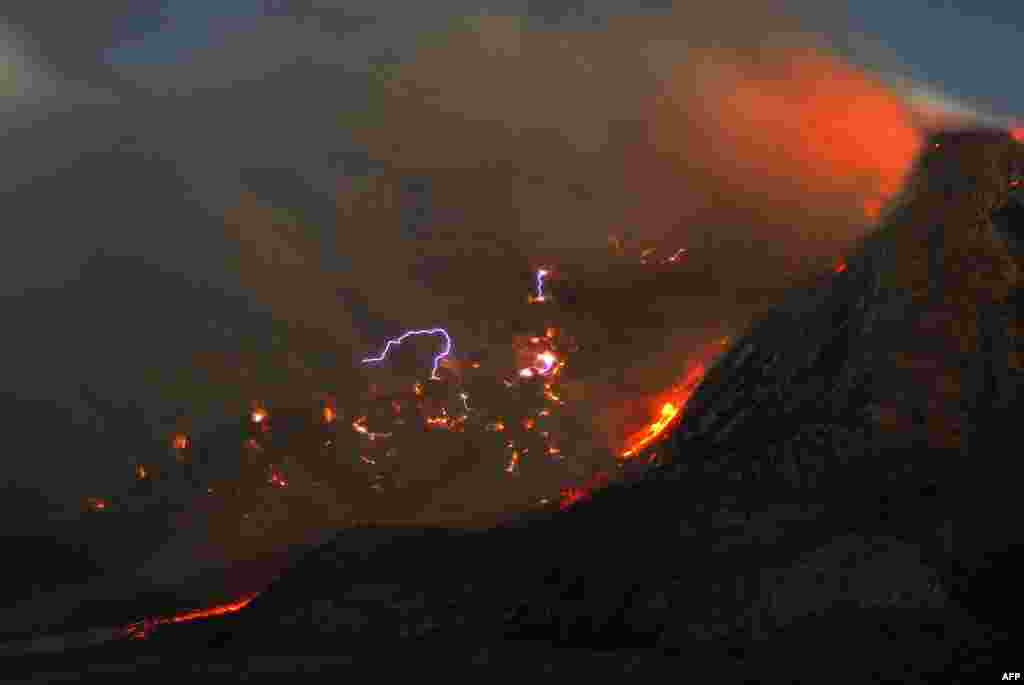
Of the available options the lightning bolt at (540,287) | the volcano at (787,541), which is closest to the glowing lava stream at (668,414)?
the volcano at (787,541)

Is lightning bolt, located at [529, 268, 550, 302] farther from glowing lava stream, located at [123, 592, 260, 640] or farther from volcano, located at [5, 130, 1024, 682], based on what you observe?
glowing lava stream, located at [123, 592, 260, 640]

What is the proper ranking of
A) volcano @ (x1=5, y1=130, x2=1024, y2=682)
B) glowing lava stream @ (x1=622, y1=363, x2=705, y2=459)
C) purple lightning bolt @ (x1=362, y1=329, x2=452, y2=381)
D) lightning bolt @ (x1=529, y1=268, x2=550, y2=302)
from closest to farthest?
volcano @ (x1=5, y1=130, x2=1024, y2=682), glowing lava stream @ (x1=622, y1=363, x2=705, y2=459), purple lightning bolt @ (x1=362, y1=329, x2=452, y2=381), lightning bolt @ (x1=529, y1=268, x2=550, y2=302)

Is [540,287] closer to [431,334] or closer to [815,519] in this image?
[431,334]

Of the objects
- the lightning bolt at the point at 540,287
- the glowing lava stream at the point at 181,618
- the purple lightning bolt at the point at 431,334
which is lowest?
the glowing lava stream at the point at 181,618

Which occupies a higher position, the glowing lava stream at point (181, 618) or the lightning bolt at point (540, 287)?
the lightning bolt at point (540, 287)

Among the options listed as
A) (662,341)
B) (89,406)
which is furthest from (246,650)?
(89,406)

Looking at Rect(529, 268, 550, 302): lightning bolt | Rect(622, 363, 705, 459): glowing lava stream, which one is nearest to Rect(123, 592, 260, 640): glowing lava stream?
Rect(622, 363, 705, 459): glowing lava stream

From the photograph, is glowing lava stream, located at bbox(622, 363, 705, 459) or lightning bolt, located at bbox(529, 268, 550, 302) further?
lightning bolt, located at bbox(529, 268, 550, 302)

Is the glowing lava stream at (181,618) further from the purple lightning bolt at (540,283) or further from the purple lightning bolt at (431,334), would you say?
the purple lightning bolt at (540,283)

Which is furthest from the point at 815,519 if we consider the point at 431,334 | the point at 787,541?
the point at 431,334
